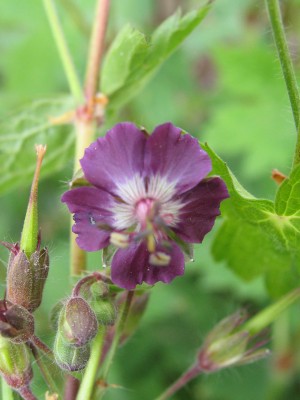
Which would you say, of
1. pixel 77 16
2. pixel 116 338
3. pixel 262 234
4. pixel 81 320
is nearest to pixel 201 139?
pixel 77 16

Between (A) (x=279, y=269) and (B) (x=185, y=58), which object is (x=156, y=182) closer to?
(A) (x=279, y=269)

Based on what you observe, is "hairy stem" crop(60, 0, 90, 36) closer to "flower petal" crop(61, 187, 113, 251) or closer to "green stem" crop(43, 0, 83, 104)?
"green stem" crop(43, 0, 83, 104)

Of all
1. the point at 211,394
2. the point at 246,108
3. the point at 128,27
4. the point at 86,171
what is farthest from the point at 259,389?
the point at 86,171

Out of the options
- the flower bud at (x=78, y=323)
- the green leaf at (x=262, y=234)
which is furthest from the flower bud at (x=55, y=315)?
the green leaf at (x=262, y=234)

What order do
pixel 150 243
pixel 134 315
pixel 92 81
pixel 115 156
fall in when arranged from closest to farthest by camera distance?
pixel 150 243, pixel 115 156, pixel 134 315, pixel 92 81

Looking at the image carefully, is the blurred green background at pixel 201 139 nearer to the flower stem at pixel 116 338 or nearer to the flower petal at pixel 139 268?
the flower stem at pixel 116 338

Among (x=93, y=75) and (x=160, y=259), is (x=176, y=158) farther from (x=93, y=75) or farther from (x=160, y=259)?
(x=93, y=75)
